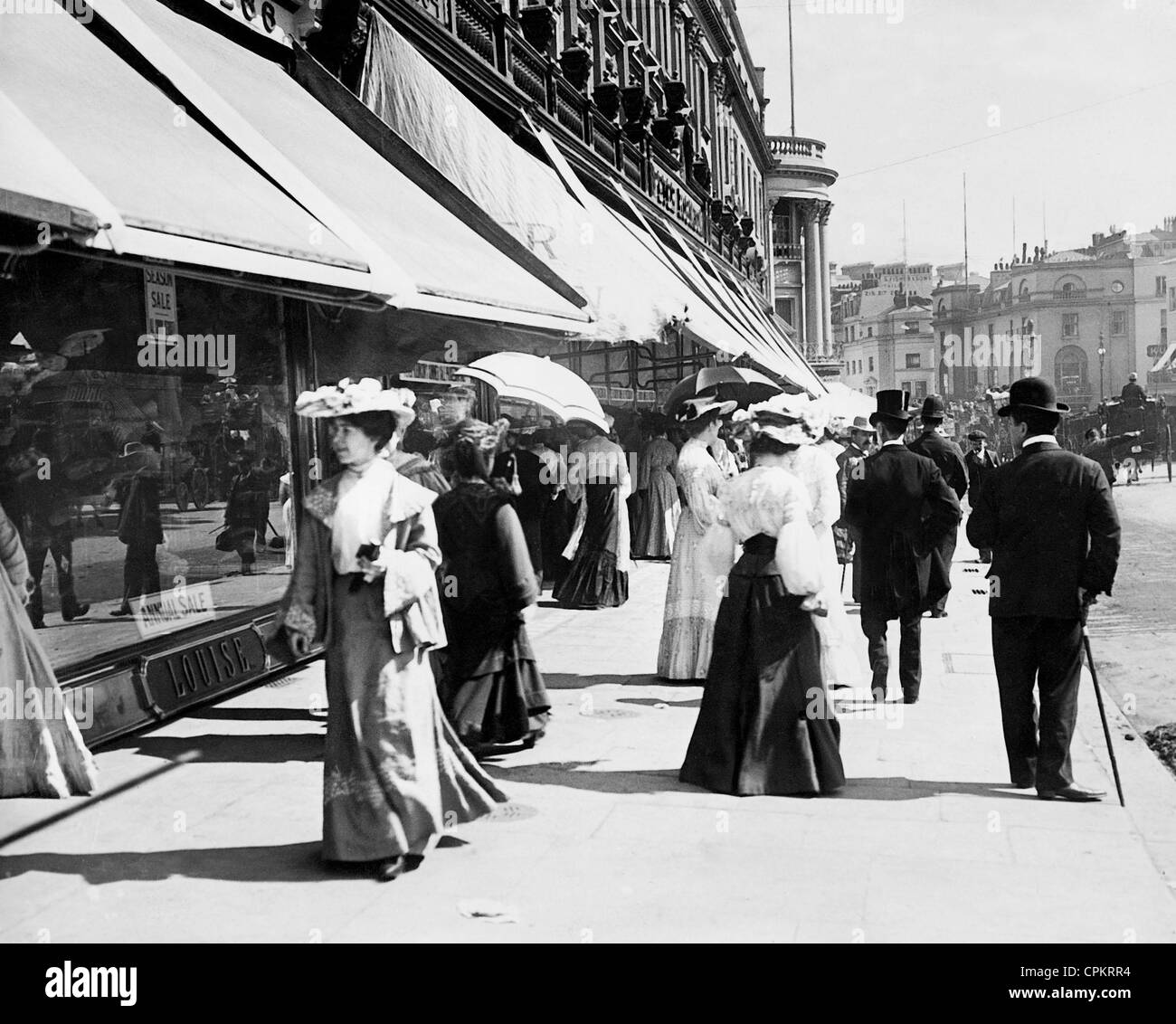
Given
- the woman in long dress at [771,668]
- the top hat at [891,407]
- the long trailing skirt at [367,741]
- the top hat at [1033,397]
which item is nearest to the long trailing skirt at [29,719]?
the long trailing skirt at [367,741]

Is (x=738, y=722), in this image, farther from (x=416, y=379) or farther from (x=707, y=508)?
(x=416, y=379)

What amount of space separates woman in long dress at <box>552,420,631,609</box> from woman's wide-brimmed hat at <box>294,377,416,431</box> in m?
7.88

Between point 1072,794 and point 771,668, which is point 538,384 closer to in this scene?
point 771,668

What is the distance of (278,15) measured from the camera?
10.1 m

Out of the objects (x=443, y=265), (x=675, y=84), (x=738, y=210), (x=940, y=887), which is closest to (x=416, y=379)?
(x=443, y=265)

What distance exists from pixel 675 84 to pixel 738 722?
22.7 metres

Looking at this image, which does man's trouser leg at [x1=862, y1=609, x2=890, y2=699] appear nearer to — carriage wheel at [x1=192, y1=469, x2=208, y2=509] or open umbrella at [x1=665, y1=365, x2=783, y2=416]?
carriage wheel at [x1=192, y1=469, x2=208, y2=509]

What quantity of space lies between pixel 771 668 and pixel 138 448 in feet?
14.4

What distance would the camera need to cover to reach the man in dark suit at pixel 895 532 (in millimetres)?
8422

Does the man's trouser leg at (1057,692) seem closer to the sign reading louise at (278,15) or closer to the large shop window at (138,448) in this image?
the large shop window at (138,448)

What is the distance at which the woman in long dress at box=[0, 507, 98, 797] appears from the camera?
6.02 m

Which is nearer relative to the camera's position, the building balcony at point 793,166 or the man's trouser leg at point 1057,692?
the man's trouser leg at point 1057,692

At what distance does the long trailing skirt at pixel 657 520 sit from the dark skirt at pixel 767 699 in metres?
10.2

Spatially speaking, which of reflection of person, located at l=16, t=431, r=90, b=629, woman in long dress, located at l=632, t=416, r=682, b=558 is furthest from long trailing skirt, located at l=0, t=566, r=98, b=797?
woman in long dress, located at l=632, t=416, r=682, b=558
